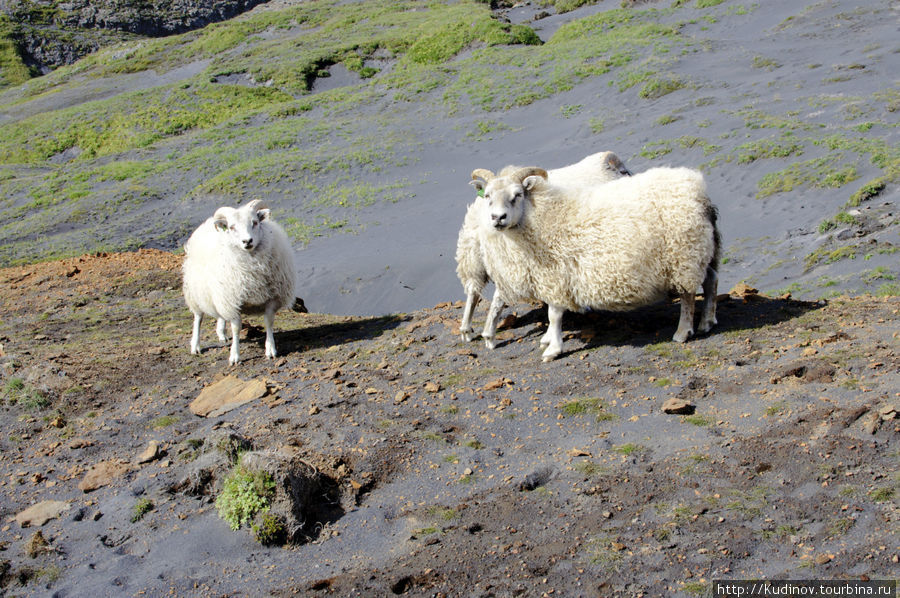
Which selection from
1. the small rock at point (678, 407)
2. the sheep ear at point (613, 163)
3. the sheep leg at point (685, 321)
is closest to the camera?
the small rock at point (678, 407)

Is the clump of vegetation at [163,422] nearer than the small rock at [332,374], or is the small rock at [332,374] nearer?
the clump of vegetation at [163,422]

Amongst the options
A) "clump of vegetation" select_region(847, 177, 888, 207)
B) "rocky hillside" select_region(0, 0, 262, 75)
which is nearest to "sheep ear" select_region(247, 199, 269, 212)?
"clump of vegetation" select_region(847, 177, 888, 207)

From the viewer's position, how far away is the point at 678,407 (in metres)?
7.54

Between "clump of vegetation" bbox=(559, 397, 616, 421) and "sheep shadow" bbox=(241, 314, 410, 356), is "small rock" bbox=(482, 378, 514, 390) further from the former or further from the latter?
"sheep shadow" bbox=(241, 314, 410, 356)

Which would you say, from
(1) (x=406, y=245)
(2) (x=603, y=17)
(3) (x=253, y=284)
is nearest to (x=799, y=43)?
(2) (x=603, y=17)

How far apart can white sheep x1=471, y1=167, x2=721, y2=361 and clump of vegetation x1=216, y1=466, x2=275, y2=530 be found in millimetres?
4238

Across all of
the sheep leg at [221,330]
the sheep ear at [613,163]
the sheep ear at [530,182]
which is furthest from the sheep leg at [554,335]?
the sheep leg at [221,330]

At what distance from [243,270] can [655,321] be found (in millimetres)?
6232

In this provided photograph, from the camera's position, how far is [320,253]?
23953mm

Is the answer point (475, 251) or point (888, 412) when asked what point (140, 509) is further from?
point (888, 412)

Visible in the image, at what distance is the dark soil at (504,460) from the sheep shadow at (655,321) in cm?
5

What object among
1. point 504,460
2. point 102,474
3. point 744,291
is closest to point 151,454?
point 102,474

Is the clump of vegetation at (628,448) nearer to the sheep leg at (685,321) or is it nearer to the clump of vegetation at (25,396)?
the sheep leg at (685,321)

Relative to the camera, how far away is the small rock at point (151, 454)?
8.41 metres
